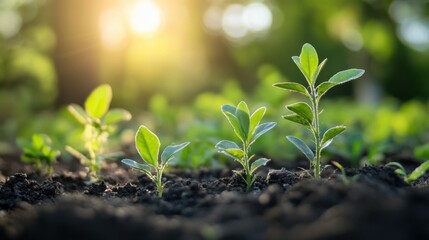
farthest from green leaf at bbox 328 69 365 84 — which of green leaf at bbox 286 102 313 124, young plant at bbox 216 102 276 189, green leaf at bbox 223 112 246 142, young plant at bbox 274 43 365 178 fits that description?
green leaf at bbox 223 112 246 142

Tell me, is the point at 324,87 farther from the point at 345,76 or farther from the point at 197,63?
the point at 197,63

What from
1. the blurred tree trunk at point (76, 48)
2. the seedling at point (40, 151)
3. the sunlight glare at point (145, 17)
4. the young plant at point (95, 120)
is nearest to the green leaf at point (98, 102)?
the young plant at point (95, 120)

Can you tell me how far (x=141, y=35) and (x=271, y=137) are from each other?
17255mm

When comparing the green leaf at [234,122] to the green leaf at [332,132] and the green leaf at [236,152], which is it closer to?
the green leaf at [236,152]

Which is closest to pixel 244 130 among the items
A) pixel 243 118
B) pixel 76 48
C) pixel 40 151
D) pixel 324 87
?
pixel 243 118

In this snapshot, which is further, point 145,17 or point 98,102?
point 145,17

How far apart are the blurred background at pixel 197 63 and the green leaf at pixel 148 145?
89 cm

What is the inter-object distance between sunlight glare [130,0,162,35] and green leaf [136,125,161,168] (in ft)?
50.8

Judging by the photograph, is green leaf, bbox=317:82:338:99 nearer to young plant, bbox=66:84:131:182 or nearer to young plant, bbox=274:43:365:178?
young plant, bbox=274:43:365:178

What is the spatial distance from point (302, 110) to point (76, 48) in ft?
40.8

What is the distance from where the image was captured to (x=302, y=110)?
75.9 inches

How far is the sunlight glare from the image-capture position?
17.2 m

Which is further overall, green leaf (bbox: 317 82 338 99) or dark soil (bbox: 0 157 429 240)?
green leaf (bbox: 317 82 338 99)

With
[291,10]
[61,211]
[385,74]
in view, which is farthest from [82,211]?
[385,74]
